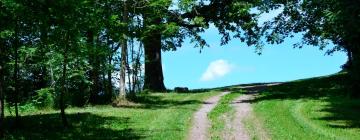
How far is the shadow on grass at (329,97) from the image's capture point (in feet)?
95.6

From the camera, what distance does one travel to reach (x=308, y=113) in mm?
31422

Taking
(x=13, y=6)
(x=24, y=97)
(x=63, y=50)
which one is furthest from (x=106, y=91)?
(x=13, y=6)

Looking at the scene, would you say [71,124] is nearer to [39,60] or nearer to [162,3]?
[39,60]

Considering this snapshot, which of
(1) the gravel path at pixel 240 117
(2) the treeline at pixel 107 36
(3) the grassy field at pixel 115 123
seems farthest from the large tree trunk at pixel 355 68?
(3) the grassy field at pixel 115 123

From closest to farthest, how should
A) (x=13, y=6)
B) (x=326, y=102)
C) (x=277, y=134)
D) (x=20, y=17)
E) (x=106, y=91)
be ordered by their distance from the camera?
(x=13, y=6)
(x=20, y=17)
(x=277, y=134)
(x=326, y=102)
(x=106, y=91)

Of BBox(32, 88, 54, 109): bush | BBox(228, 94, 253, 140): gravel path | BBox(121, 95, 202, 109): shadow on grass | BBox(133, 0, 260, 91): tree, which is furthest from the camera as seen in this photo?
BBox(133, 0, 260, 91): tree

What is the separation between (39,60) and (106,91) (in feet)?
29.0

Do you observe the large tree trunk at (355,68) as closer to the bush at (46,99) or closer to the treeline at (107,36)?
the treeline at (107,36)

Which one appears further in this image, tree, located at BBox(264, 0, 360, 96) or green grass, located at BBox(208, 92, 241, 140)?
tree, located at BBox(264, 0, 360, 96)

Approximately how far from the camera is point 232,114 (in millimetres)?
31203

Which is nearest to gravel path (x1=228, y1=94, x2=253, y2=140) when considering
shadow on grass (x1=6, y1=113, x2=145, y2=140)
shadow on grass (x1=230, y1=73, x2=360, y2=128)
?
shadow on grass (x1=230, y1=73, x2=360, y2=128)

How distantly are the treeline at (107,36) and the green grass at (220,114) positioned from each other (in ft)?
20.5

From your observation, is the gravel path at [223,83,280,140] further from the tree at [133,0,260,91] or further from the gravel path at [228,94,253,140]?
the tree at [133,0,260,91]

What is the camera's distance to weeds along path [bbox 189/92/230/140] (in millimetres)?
24167
